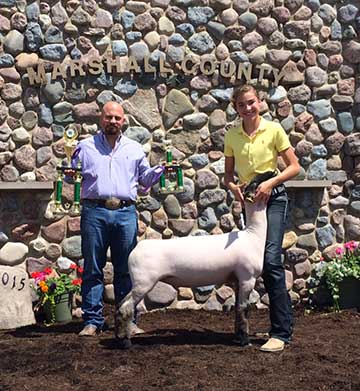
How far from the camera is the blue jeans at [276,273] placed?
4930 millimetres

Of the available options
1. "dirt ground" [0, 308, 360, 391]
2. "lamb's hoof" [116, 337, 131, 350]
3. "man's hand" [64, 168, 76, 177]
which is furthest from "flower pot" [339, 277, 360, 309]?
"man's hand" [64, 168, 76, 177]

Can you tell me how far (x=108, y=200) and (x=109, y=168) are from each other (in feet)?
0.80

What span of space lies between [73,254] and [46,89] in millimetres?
1605

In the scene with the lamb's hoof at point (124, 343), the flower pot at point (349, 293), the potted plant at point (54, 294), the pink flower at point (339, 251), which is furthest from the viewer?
the pink flower at point (339, 251)

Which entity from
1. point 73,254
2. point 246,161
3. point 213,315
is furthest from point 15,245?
point 246,161

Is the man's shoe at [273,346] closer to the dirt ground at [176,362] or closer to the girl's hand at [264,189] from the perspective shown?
the dirt ground at [176,362]


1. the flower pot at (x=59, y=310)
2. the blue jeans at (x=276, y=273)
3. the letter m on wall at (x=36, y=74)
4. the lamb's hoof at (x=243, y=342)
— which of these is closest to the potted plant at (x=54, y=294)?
the flower pot at (x=59, y=310)

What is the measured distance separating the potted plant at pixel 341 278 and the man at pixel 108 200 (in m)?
2.30

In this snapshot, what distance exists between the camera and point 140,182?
5.53m

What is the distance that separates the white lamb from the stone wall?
6.30 feet

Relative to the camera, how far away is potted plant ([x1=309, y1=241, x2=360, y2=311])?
6832 mm

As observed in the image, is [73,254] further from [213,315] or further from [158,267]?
[158,267]

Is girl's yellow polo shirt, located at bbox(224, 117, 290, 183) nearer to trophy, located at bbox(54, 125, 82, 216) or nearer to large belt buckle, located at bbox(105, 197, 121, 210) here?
large belt buckle, located at bbox(105, 197, 121, 210)

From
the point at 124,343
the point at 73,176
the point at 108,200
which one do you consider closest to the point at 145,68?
the point at 73,176
